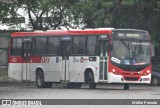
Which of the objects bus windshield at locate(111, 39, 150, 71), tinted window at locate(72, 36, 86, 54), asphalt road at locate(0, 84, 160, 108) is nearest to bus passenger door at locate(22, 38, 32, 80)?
tinted window at locate(72, 36, 86, 54)

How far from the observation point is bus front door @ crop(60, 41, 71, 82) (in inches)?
1451

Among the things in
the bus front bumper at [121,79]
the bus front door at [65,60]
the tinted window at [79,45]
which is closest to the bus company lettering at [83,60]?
the tinted window at [79,45]

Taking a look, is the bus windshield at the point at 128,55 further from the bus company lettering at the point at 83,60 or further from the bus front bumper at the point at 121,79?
the bus company lettering at the point at 83,60

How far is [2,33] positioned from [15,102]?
1157 inches

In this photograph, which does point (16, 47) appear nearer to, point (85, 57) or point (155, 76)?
point (85, 57)

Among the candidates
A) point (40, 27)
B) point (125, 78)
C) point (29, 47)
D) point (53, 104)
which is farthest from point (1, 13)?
point (53, 104)

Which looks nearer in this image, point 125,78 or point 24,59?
point 125,78

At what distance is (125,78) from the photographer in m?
34.2

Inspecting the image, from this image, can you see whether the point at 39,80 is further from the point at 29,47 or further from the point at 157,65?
the point at 157,65

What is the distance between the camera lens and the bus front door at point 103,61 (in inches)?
1357

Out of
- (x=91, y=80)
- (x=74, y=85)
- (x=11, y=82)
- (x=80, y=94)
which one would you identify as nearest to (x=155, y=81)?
(x=74, y=85)

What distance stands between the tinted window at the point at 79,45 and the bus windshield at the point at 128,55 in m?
2.05

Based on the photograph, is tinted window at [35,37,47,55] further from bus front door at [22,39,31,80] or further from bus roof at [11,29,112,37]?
bus front door at [22,39,31,80]

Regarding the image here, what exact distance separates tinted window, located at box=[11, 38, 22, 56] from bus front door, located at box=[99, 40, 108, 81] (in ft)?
23.1
